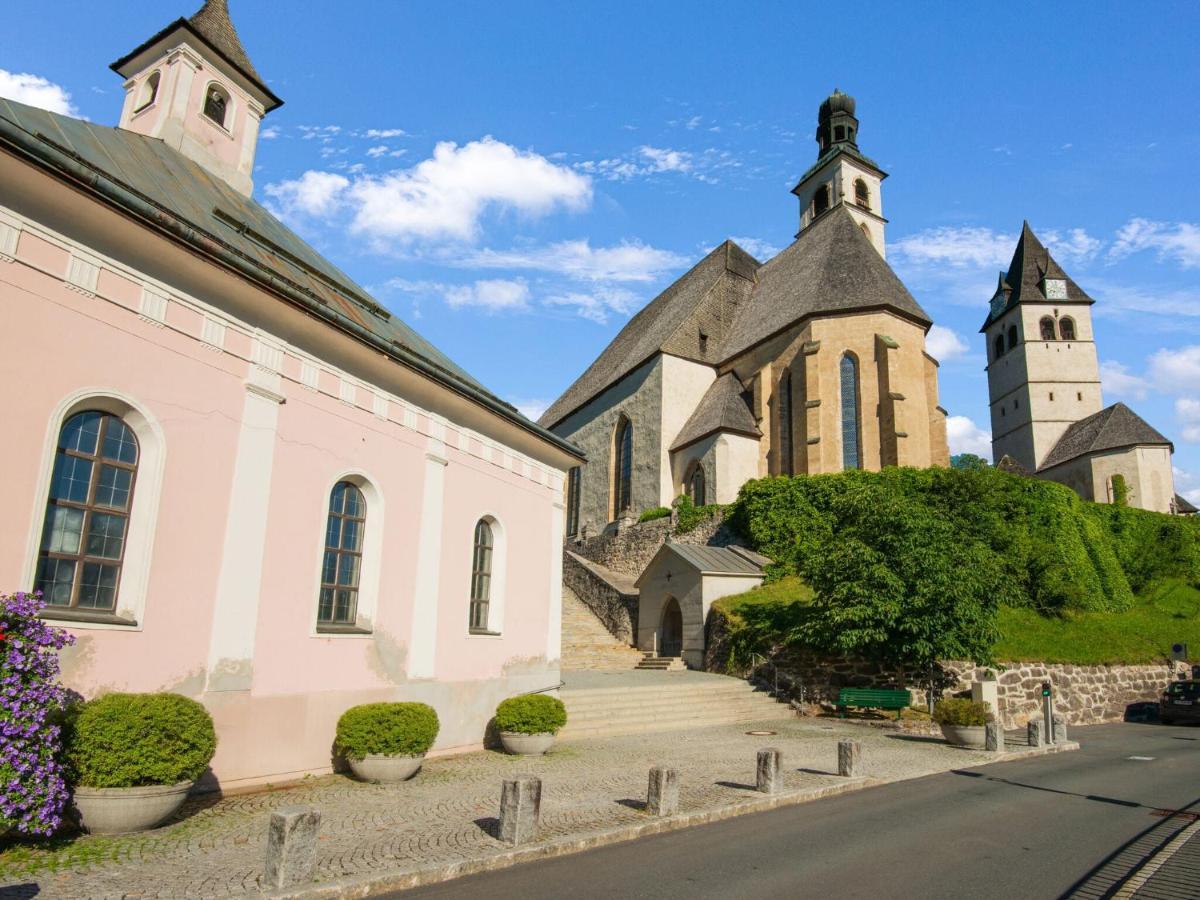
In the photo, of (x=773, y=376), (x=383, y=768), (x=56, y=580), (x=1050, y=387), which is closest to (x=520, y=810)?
(x=383, y=768)

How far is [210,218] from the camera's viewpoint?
11.8m

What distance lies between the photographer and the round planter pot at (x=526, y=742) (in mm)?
12977

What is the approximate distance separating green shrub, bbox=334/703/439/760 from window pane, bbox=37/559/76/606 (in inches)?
150

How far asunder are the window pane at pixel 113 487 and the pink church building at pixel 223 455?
0.03 m

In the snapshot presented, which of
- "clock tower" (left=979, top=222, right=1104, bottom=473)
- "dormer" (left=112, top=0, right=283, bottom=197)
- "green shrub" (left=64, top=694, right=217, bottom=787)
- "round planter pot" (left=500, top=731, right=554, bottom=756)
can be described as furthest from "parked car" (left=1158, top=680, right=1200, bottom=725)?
"clock tower" (left=979, top=222, right=1104, bottom=473)

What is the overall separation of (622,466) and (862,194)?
25.4 metres

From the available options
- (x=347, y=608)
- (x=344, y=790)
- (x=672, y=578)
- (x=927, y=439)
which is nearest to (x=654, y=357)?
(x=927, y=439)

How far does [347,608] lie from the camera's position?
1191 cm

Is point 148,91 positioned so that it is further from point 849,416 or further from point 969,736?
point 849,416

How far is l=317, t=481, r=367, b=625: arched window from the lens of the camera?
38.0ft

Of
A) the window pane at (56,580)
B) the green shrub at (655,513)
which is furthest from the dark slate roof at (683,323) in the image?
the window pane at (56,580)

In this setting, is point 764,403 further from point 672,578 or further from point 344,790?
point 344,790

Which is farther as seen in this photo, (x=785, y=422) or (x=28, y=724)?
(x=785, y=422)

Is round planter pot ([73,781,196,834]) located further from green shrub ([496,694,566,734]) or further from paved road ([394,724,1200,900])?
green shrub ([496,694,566,734])
